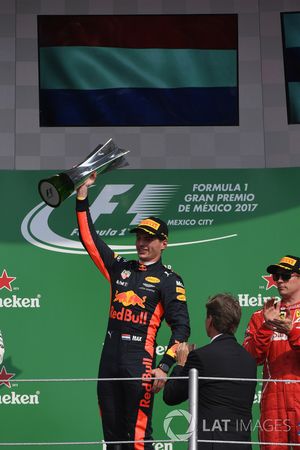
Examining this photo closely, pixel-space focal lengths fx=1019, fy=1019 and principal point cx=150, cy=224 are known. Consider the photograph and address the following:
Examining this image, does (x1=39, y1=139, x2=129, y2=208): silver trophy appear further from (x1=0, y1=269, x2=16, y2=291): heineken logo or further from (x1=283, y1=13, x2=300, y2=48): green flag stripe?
(x1=283, y1=13, x2=300, y2=48): green flag stripe

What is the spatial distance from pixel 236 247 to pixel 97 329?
108 centimetres

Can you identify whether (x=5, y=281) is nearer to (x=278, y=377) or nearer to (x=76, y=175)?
(x=76, y=175)

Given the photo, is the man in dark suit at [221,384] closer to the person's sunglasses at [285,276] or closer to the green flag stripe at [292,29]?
the person's sunglasses at [285,276]

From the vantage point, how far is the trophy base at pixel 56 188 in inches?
201

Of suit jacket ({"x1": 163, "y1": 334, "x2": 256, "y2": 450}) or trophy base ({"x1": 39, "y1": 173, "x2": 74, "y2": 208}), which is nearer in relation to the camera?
suit jacket ({"x1": 163, "y1": 334, "x2": 256, "y2": 450})

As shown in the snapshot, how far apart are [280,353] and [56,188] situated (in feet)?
4.58

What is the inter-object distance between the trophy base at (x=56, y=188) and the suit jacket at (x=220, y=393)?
1.20 m

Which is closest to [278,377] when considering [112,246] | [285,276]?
[285,276]

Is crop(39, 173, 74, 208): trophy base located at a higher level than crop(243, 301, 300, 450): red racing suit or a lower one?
higher

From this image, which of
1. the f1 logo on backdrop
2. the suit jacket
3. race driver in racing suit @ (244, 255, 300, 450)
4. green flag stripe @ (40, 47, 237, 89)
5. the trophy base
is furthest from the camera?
green flag stripe @ (40, 47, 237, 89)

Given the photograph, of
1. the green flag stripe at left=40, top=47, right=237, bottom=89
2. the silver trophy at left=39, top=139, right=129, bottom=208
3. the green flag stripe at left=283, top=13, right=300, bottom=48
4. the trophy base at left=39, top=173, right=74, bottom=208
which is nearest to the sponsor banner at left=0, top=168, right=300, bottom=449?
the green flag stripe at left=40, top=47, right=237, bottom=89

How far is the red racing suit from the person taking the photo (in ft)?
16.4

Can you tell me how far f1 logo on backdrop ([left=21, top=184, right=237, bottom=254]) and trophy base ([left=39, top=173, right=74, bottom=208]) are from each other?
5.54 feet

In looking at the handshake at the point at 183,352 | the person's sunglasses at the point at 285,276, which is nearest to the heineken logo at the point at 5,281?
the person's sunglasses at the point at 285,276
